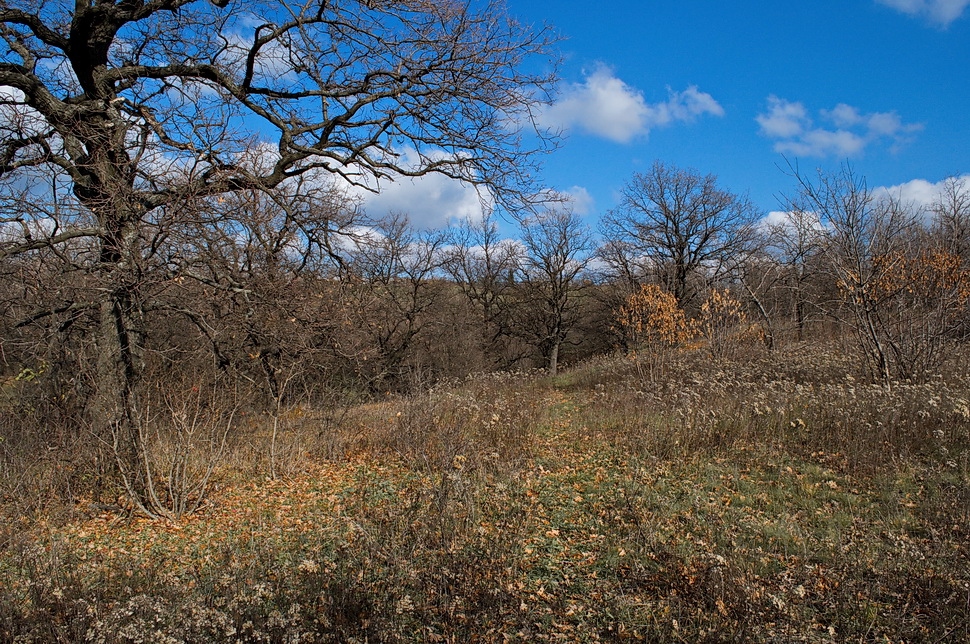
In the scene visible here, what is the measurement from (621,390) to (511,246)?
87.0 ft

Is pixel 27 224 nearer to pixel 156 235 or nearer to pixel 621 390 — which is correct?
pixel 156 235

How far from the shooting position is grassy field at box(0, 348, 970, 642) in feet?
10.2

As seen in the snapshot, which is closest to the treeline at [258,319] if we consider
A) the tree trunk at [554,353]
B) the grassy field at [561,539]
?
the grassy field at [561,539]

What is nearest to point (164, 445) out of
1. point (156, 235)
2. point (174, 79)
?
point (156, 235)

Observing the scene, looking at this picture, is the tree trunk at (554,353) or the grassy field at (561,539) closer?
the grassy field at (561,539)

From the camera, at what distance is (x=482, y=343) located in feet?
104

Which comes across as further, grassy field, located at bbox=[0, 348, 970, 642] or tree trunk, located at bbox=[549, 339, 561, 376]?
tree trunk, located at bbox=[549, 339, 561, 376]

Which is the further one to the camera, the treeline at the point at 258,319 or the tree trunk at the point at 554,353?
the tree trunk at the point at 554,353

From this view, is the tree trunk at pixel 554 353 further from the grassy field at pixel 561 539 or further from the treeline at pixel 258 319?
the grassy field at pixel 561 539

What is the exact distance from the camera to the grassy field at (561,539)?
312cm

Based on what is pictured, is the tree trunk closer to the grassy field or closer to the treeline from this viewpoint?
the treeline

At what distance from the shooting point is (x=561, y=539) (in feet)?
15.8

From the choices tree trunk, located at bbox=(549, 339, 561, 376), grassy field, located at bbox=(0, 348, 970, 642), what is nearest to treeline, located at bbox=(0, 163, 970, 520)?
grassy field, located at bbox=(0, 348, 970, 642)

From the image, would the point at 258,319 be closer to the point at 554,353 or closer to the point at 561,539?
the point at 561,539
